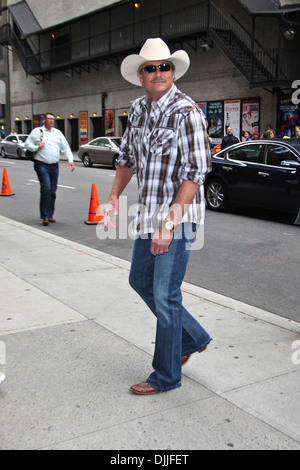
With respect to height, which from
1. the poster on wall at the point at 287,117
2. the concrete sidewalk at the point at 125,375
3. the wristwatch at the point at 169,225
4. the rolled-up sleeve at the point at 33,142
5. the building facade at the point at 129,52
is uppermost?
the building facade at the point at 129,52

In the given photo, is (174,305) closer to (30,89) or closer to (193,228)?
(193,228)

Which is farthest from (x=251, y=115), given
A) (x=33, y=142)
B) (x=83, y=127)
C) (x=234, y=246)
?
(x=234, y=246)

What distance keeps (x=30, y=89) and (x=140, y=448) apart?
4237cm

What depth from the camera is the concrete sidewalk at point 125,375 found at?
2760 millimetres

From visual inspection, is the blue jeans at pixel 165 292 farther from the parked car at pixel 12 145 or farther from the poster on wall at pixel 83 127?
the poster on wall at pixel 83 127

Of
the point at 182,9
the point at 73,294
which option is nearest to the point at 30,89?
the point at 182,9

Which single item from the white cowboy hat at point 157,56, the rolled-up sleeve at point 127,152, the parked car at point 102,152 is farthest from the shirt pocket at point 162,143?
the parked car at point 102,152

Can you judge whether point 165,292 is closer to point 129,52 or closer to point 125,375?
point 125,375

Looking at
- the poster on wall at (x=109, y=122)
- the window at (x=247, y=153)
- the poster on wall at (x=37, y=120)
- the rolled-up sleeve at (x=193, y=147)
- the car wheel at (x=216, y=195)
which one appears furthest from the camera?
the poster on wall at (x=37, y=120)

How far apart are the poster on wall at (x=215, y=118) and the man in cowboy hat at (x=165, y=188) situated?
22.4 metres

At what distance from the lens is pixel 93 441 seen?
8.80 feet

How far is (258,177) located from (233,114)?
14767mm

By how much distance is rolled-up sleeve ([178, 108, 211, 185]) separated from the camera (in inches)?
116

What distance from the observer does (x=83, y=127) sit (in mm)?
35781
